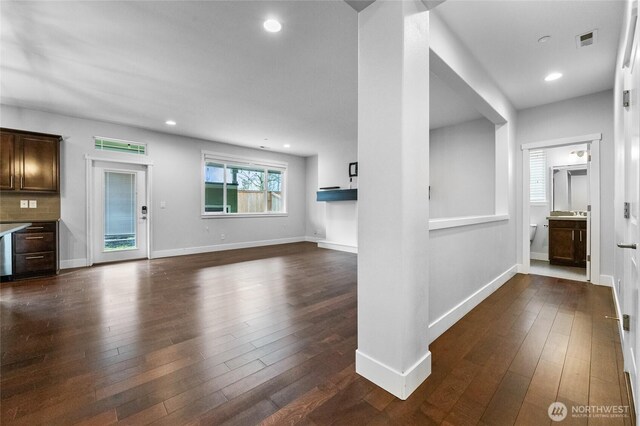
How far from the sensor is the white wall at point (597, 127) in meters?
3.55

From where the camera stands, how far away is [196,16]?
7.31ft

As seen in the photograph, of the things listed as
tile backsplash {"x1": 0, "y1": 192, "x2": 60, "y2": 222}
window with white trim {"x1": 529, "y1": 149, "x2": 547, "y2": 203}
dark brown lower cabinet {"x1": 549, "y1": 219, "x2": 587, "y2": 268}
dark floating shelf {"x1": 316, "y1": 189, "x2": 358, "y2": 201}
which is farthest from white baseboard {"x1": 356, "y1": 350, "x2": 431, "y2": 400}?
tile backsplash {"x1": 0, "y1": 192, "x2": 60, "y2": 222}

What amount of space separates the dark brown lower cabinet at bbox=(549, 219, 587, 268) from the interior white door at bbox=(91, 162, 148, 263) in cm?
800

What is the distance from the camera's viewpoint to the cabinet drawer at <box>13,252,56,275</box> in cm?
391

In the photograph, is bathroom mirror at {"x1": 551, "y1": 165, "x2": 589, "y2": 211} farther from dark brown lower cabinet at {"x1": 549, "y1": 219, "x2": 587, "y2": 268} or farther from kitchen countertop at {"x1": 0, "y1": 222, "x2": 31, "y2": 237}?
kitchen countertop at {"x1": 0, "y1": 222, "x2": 31, "y2": 237}

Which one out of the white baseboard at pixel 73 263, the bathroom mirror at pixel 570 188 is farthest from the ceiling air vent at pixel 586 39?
the white baseboard at pixel 73 263

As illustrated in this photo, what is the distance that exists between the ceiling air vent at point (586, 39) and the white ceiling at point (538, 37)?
4 centimetres

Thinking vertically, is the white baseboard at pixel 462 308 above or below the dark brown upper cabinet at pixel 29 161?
below

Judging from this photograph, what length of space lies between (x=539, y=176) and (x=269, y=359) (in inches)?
243

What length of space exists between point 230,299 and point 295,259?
7.98 feet

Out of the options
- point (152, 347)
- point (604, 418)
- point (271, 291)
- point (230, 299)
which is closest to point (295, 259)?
point (271, 291)

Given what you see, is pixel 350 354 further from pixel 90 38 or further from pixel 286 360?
pixel 90 38

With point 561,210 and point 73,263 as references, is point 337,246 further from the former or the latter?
point 73,263
